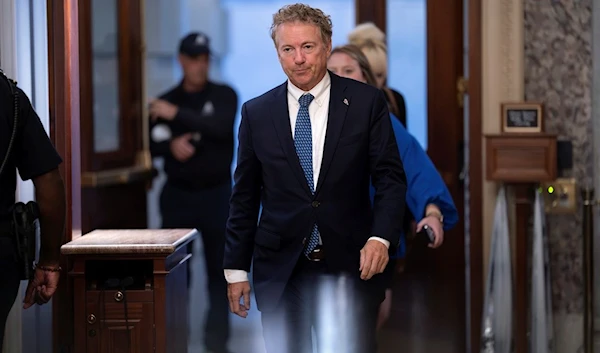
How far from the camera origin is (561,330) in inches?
203

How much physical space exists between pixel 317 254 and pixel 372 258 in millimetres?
192

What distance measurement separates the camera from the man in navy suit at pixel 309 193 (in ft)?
10.6

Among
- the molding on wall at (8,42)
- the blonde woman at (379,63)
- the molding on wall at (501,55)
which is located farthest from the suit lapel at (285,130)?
the molding on wall at (501,55)

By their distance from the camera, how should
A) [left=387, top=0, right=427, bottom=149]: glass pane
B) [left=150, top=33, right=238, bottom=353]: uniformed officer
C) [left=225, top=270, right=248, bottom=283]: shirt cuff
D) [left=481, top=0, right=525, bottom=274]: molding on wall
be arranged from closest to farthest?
[left=225, top=270, right=248, bottom=283]: shirt cuff < [left=481, top=0, right=525, bottom=274]: molding on wall < [left=387, top=0, right=427, bottom=149]: glass pane < [left=150, top=33, right=238, bottom=353]: uniformed officer

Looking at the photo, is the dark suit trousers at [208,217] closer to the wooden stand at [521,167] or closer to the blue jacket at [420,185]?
the wooden stand at [521,167]

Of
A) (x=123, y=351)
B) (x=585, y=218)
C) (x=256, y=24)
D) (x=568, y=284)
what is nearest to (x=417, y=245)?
(x=568, y=284)

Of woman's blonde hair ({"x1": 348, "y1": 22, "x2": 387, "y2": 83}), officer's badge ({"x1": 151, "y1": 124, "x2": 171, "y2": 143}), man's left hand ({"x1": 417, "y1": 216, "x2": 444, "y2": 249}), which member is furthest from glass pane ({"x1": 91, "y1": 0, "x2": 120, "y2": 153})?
man's left hand ({"x1": 417, "y1": 216, "x2": 444, "y2": 249})

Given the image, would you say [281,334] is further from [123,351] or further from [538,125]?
[538,125]

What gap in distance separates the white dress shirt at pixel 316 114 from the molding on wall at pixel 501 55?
200 centimetres

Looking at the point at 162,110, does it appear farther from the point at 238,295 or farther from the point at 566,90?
the point at 238,295

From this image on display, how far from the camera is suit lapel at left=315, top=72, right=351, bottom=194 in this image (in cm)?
325

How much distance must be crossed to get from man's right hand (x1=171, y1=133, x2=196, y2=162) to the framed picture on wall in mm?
2102

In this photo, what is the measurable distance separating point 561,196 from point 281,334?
2205 millimetres

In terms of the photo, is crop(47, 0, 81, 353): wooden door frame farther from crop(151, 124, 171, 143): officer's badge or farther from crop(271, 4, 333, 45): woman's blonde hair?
crop(151, 124, 171, 143): officer's badge
